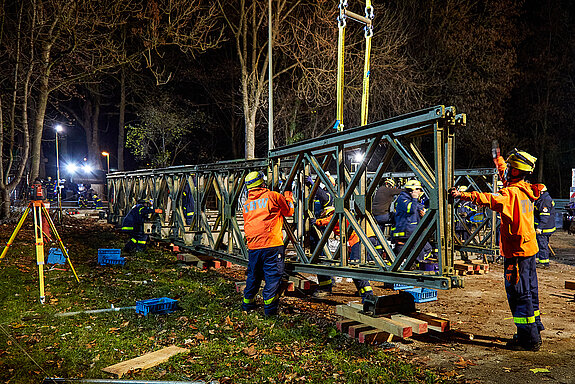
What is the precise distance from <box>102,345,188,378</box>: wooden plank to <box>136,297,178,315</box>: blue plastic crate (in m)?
1.27

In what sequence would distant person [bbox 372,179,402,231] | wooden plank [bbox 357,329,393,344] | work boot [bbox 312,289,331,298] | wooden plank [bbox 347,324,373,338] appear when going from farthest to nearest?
distant person [bbox 372,179,402,231]
work boot [bbox 312,289,331,298]
wooden plank [bbox 347,324,373,338]
wooden plank [bbox 357,329,393,344]

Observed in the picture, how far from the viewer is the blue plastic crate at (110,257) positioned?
350 inches

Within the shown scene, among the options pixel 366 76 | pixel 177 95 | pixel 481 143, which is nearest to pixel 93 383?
pixel 366 76

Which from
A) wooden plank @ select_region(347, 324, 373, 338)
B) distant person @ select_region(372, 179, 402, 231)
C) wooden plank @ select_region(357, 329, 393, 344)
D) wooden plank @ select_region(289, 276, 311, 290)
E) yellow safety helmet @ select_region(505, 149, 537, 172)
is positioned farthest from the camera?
distant person @ select_region(372, 179, 402, 231)

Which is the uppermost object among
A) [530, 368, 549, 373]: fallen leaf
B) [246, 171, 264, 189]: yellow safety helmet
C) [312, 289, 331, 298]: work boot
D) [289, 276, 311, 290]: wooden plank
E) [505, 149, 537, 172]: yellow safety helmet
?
[505, 149, 537, 172]: yellow safety helmet

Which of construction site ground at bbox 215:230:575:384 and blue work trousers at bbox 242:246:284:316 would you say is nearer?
construction site ground at bbox 215:230:575:384

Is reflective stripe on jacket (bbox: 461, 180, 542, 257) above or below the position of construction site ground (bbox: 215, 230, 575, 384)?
above

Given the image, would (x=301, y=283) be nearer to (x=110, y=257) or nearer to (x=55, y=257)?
(x=110, y=257)

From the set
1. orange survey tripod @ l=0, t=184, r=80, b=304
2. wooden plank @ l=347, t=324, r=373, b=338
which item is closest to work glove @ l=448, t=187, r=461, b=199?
wooden plank @ l=347, t=324, r=373, b=338

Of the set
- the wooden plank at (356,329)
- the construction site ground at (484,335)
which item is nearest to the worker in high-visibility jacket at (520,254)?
the construction site ground at (484,335)

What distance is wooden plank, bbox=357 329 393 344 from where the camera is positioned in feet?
15.5

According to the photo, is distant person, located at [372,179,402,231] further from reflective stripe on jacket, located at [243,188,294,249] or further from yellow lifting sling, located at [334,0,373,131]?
reflective stripe on jacket, located at [243,188,294,249]

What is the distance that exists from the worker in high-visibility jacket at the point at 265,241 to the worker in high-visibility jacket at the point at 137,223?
4.89 m

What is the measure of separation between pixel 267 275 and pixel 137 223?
18.0 feet
